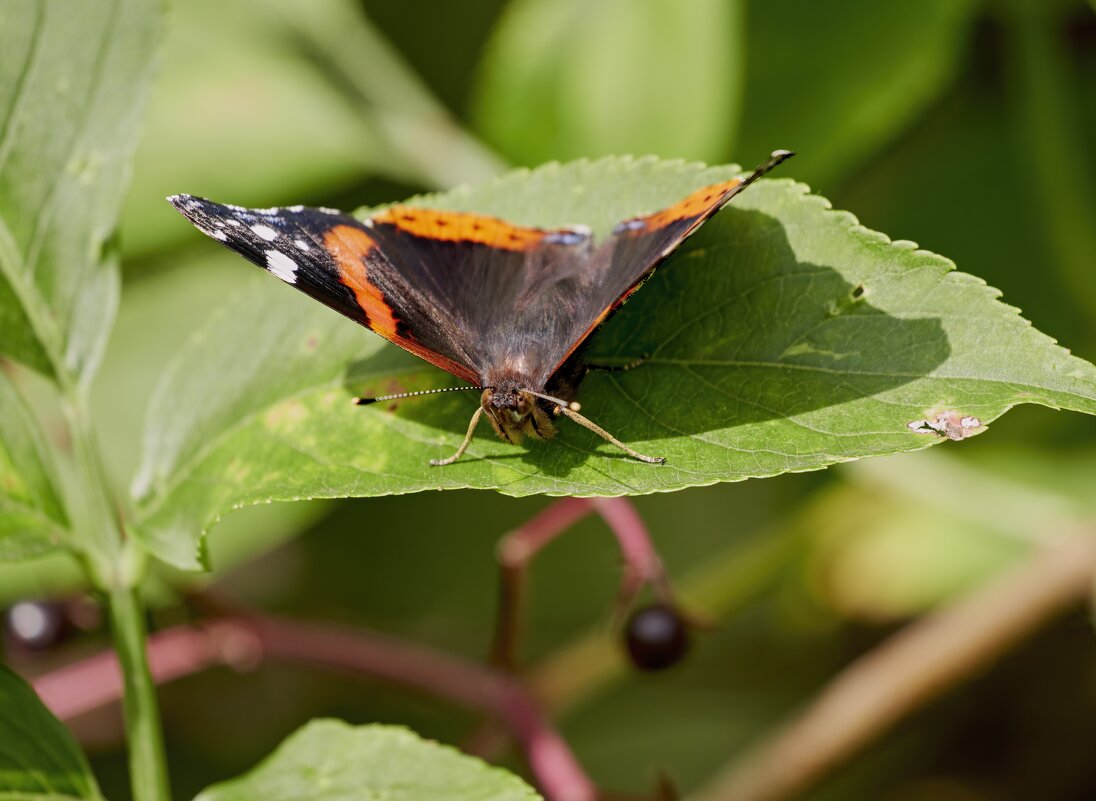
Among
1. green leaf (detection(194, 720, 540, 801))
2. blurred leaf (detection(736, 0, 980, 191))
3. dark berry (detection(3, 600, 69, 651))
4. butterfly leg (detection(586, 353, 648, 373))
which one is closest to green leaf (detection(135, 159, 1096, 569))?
butterfly leg (detection(586, 353, 648, 373))

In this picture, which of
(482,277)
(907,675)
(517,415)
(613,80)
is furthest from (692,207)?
(613,80)

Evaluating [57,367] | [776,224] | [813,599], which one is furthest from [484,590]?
[776,224]

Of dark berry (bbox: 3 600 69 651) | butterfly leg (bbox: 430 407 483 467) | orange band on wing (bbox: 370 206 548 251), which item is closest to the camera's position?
butterfly leg (bbox: 430 407 483 467)

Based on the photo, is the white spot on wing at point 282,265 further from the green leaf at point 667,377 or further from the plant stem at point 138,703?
the plant stem at point 138,703

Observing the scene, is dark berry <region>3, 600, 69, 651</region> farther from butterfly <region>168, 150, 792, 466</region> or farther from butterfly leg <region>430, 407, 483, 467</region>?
butterfly leg <region>430, 407, 483, 467</region>

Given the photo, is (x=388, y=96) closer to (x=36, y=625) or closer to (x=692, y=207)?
(x=36, y=625)

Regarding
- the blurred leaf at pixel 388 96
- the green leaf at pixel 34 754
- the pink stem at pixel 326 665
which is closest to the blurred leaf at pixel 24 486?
the green leaf at pixel 34 754
